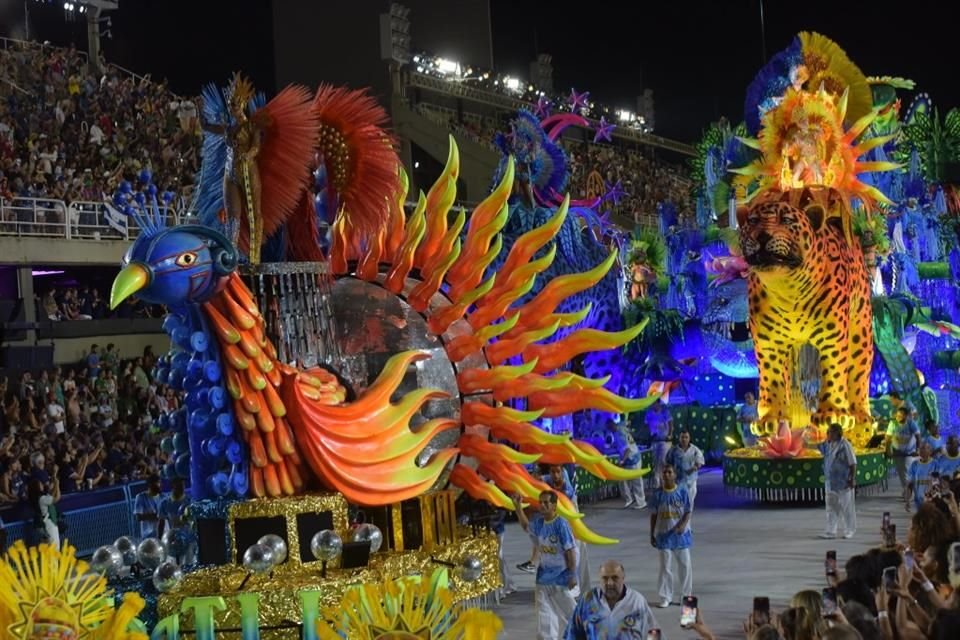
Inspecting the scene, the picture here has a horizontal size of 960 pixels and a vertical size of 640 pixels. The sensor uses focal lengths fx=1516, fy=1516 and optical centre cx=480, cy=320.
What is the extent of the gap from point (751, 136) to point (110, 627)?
15.9 meters

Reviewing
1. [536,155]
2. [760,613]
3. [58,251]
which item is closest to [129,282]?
[760,613]

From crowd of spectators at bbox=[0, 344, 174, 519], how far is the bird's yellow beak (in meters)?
5.78

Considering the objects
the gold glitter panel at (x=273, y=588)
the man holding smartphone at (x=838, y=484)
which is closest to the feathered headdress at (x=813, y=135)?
the man holding smartphone at (x=838, y=484)

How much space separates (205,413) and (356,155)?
219 cm

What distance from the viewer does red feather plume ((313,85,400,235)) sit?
1027 centimetres

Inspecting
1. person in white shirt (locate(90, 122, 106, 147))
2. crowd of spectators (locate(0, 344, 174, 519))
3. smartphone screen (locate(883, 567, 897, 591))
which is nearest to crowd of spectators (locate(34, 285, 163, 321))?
crowd of spectators (locate(0, 344, 174, 519))

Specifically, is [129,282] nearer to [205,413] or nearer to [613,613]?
[205,413]

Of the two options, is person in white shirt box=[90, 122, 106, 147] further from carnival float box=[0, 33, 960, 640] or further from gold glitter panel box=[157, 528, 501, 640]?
gold glitter panel box=[157, 528, 501, 640]

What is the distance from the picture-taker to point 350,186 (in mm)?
10328

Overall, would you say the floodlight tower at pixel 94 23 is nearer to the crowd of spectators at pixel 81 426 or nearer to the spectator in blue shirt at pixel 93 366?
the crowd of spectators at pixel 81 426

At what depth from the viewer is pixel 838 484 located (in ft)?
49.3

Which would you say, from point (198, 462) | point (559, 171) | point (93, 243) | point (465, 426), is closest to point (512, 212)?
point (559, 171)

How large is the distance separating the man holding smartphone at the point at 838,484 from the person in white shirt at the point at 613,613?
7600 millimetres

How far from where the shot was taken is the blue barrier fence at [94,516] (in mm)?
14305
